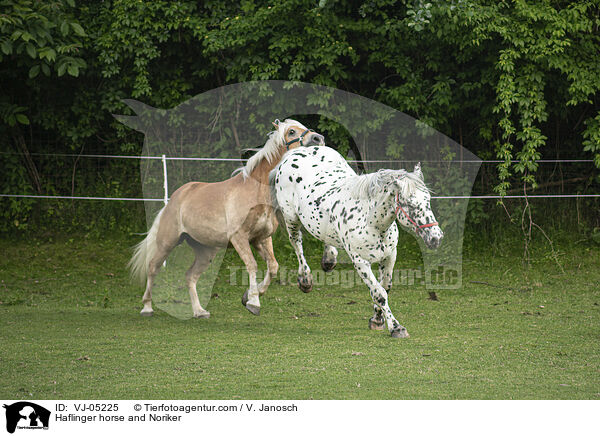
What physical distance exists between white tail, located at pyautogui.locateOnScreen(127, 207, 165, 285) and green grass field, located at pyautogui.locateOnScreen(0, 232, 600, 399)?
470 millimetres

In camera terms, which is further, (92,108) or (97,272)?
(92,108)

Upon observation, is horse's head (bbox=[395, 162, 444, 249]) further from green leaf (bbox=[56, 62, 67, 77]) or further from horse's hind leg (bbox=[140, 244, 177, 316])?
green leaf (bbox=[56, 62, 67, 77])

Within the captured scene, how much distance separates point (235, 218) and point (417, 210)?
2.08 metres

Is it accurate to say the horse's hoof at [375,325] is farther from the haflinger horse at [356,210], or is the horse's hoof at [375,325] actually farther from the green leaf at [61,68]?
the green leaf at [61,68]

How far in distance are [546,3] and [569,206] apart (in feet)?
10.0

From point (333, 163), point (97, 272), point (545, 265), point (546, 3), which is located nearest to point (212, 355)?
point (333, 163)

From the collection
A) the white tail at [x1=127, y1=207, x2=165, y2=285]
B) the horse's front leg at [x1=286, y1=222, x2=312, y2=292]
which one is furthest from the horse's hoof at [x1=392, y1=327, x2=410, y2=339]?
the white tail at [x1=127, y1=207, x2=165, y2=285]

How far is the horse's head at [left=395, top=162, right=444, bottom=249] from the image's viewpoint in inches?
201

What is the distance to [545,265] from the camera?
923cm

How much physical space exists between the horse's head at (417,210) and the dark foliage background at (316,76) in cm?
Answer: 393

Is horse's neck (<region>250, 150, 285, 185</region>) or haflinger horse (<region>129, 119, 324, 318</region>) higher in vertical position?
horse's neck (<region>250, 150, 285, 185</region>)
